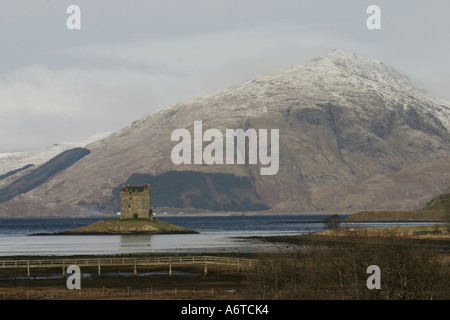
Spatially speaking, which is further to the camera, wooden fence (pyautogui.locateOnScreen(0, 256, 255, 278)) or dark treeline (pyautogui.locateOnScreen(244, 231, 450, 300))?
wooden fence (pyautogui.locateOnScreen(0, 256, 255, 278))

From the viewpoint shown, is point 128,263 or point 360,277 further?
point 128,263

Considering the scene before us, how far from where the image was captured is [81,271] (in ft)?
364

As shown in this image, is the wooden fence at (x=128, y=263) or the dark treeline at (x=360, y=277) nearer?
the dark treeline at (x=360, y=277)

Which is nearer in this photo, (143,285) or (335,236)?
(143,285)

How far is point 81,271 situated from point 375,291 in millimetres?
55373

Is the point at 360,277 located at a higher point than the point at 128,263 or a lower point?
lower

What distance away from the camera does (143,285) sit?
8931 centimetres
